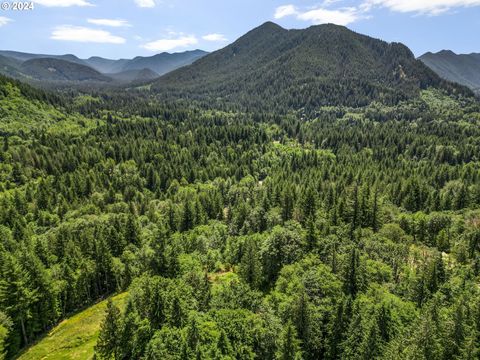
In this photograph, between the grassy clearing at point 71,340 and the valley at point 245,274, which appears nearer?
the valley at point 245,274

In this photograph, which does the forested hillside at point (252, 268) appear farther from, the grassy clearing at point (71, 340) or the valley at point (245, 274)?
the grassy clearing at point (71, 340)

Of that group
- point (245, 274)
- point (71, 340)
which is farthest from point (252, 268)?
point (71, 340)

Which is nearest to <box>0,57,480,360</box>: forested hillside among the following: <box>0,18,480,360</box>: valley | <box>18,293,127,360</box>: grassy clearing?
<box>0,18,480,360</box>: valley

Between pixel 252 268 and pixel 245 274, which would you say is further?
pixel 245 274

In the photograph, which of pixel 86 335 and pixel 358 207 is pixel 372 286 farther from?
pixel 86 335

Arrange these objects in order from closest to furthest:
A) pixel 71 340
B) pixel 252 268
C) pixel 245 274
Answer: pixel 71 340
pixel 252 268
pixel 245 274

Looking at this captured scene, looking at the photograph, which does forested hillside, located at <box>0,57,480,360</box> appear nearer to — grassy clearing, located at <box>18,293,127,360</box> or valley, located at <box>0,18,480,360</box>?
valley, located at <box>0,18,480,360</box>

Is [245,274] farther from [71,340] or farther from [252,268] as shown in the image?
[71,340]

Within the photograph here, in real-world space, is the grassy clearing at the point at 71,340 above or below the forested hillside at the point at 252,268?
below

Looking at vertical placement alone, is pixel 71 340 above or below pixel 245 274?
below

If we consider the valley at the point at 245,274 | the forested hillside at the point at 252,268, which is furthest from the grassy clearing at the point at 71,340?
the forested hillside at the point at 252,268

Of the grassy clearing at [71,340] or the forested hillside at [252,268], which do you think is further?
the grassy clearing at [71,340]

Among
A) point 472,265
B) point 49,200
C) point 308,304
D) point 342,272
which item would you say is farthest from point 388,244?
point 49,200
